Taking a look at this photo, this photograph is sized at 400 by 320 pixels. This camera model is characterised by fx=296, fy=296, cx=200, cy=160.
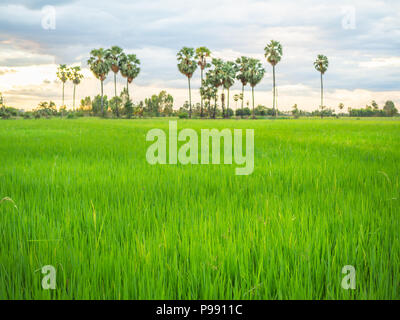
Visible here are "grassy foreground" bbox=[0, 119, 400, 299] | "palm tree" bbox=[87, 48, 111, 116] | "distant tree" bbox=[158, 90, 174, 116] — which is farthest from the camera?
"distant tree" bbox=[158, 90, 174, 116]

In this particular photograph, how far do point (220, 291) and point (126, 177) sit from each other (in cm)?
329

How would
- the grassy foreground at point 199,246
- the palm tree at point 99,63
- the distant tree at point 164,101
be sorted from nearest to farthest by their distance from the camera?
the grassy foreground at point 199,246 → the palm tree at point 99,63 → the distant tree at point 164,101

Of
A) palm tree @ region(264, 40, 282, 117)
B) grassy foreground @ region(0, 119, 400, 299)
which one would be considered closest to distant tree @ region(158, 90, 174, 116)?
palm tree @ region(264, 40, 282, 117)

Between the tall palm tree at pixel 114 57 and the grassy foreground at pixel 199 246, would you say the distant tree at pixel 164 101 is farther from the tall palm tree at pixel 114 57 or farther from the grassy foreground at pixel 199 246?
the grassy foreground at pixel 199 246

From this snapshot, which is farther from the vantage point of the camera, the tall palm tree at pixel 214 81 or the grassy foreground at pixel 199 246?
the tall palm tree at pixel 214 81

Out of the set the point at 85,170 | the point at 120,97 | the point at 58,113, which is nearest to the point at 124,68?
the point at 58,113

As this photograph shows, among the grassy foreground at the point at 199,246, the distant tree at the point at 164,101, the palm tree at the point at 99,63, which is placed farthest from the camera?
the distant tree at the point at 164,101

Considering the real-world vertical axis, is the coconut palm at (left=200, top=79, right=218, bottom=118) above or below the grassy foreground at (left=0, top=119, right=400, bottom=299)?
above

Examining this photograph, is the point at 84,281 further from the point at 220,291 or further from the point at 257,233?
the point at 257,233

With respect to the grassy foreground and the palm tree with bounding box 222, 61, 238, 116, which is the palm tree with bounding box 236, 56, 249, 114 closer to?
the palm tree with bounding box 222, 61, 238, 116

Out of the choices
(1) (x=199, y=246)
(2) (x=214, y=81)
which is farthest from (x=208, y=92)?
(1) (x=199, y=246)

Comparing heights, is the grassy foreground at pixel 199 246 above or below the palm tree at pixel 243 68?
below

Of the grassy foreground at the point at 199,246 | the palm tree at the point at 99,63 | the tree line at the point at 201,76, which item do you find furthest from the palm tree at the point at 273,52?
the grassy foreground at the point at 199,246
